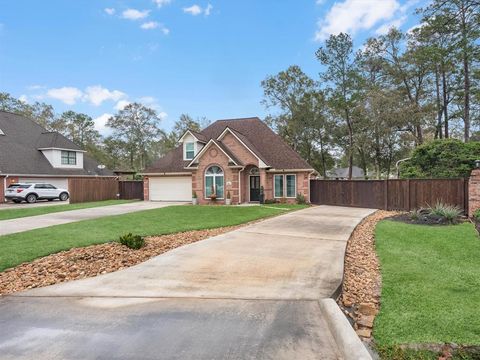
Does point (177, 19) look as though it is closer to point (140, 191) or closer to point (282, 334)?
point (140, 191)

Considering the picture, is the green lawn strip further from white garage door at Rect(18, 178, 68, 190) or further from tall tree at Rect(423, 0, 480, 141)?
white garage door at Rect(18, 178, 68, 190)

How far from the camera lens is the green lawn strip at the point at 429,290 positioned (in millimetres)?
3518

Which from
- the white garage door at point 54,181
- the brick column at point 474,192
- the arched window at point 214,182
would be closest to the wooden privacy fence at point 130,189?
the white garage door at point 54,181

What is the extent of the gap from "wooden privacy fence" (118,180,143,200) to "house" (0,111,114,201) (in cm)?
428

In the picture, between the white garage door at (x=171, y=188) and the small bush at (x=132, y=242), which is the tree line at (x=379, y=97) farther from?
the small bush at (x=132, y=242)

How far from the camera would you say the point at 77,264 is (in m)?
6.34

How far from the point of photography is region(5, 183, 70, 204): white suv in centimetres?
2153

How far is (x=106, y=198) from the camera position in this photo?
24.8 m

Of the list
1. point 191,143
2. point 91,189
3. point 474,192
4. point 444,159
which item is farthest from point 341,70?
point 91,189

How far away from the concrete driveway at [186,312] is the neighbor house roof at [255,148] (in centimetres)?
1507

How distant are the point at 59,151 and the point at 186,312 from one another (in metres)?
27.7

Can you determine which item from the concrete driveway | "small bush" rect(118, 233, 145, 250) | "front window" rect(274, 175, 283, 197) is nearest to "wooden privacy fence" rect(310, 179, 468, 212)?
"front window" rect(274, 175, 283, 197)

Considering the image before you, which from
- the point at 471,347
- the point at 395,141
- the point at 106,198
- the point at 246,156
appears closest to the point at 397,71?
the point at 395,141

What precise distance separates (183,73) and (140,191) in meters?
11.0
